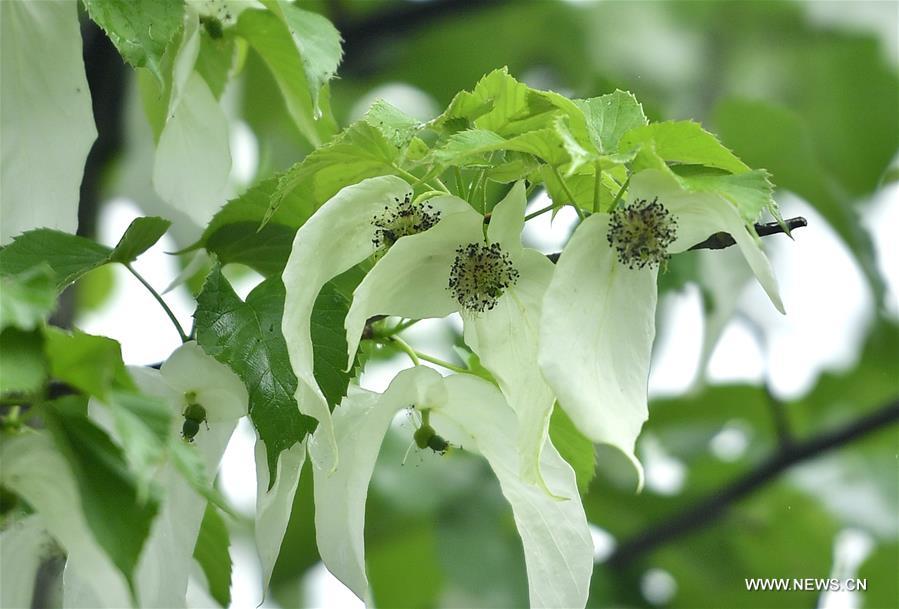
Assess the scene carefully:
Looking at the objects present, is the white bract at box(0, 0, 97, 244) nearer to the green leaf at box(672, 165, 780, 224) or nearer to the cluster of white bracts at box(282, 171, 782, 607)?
the cluster of white bracts at box(282, 171, 782, 607)

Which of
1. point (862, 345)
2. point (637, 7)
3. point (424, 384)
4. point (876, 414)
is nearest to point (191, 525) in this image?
point (424, 384)

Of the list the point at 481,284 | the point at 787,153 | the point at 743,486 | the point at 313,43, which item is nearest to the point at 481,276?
the point at 481,284

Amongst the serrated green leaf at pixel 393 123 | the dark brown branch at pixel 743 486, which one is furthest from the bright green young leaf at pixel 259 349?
the dark brown branch at pixel 743 486

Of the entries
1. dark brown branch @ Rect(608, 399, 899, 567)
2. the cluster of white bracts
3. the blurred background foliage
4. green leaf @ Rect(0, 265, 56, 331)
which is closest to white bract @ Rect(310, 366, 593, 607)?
the cluster of white bracts

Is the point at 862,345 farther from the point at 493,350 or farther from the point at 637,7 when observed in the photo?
the point at 493,350

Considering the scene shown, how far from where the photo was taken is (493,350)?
2.07ft

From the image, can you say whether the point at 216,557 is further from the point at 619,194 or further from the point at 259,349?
the point at 619,194

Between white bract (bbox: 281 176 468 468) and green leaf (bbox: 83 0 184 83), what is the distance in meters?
0.14

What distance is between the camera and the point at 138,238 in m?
0.72

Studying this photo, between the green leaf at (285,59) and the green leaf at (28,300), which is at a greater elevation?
the green leaf at (28,300)

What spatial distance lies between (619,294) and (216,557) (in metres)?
0.37

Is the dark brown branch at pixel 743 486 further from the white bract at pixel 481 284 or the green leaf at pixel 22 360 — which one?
the green leaf at pixel 22 360

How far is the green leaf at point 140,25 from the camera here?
2.23 feet

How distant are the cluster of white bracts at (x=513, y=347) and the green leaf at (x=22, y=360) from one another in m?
0.13
